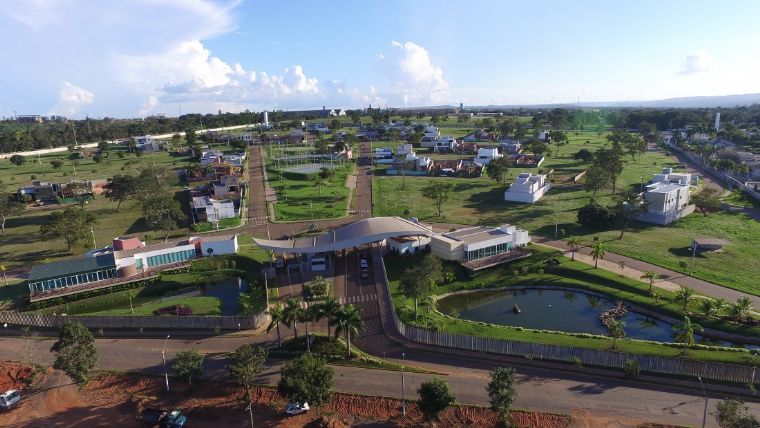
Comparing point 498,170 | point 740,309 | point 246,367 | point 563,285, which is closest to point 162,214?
point 246,367

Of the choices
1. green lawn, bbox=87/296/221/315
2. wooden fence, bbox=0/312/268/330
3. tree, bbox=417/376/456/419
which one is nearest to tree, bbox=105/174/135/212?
green lawn, bbox=87/296/221/315

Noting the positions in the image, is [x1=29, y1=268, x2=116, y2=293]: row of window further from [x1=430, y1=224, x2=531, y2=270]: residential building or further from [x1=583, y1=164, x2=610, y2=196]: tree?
[x1=583, y1=164, x2=610, y2=196]: tree

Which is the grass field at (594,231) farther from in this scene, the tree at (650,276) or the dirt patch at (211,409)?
the dirt patch at (211,409)

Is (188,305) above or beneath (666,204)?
beneath

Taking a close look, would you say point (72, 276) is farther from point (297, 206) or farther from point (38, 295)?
point (297, 206)

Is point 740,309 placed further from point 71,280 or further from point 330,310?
point 71,280

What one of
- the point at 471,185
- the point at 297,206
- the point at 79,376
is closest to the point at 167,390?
the point at 79,376
